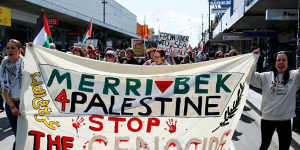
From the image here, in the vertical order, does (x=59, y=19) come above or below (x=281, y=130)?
above

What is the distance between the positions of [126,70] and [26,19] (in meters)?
21.5

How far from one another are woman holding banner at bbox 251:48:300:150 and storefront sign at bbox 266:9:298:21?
8.80m

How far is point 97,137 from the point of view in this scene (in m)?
3.96

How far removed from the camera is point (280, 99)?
13.4 feet

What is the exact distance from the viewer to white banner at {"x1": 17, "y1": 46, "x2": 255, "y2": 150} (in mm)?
3957

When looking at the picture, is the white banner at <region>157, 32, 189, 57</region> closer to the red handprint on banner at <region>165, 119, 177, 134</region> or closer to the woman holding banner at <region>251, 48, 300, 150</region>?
the woman holding banner at <region>251, 48, 300, 150</region>

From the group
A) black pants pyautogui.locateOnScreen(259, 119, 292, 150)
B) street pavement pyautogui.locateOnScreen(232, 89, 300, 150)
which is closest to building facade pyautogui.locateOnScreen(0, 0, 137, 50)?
street pavement pyautogui.locateOnScreen(232, 89, 300, 150)

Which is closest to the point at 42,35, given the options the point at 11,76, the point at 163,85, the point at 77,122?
the point at 11,76

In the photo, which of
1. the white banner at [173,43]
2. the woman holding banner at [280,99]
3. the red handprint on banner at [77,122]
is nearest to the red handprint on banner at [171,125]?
the red handprint on banner at [77,122]

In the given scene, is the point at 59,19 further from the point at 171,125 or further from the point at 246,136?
the point at 171,125

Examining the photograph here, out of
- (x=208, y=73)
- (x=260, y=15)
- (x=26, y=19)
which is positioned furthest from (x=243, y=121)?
(x=26, y=19)

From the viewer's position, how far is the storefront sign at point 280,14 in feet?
40.6

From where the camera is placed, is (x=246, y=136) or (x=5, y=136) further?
(x=246, y=136)

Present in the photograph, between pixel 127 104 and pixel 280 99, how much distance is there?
6.10 ft
